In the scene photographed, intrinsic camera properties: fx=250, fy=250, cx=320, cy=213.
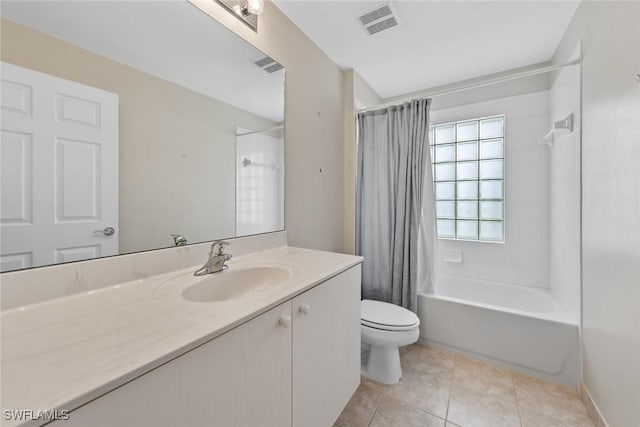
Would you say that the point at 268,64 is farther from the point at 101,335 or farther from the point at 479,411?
the point at 479,411

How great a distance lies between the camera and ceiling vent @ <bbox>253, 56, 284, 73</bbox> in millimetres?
1432

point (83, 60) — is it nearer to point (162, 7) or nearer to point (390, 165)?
point (162, 7)

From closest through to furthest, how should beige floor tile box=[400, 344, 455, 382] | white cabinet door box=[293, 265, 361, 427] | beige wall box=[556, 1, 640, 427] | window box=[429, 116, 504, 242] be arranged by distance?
white cabinet door box=[293, 265, 361, 427], beige wall box=[556, 1, 640, 427], beige floor tile box=[400, 344, 455, 382], window box=[429, 116, 504, 242]

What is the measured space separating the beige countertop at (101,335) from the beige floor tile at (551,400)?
5.17 feet

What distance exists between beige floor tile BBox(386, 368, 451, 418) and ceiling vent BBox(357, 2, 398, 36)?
2340 mm

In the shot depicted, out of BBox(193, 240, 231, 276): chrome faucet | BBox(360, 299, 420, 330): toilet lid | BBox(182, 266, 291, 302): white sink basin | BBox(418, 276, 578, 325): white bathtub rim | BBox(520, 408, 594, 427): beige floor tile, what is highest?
BBox(193, 240, 231, 276): chrome faucet

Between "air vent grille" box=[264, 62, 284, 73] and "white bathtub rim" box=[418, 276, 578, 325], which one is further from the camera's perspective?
"white bathtub rim" box=[418, 276, 578, 325]

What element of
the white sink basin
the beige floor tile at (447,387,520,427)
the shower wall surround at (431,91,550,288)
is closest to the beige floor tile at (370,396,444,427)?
the beige floor tile at (447,387,520,427)

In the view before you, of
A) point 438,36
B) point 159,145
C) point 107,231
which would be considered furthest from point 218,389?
point 438,36

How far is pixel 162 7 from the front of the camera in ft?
3.36

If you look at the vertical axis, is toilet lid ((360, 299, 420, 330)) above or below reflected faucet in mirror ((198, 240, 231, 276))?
below

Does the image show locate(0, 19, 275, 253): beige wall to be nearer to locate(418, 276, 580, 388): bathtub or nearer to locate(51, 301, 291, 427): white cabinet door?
locate(51, 301, 291, 427): white cabinet door

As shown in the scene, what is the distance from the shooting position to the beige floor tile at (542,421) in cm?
129

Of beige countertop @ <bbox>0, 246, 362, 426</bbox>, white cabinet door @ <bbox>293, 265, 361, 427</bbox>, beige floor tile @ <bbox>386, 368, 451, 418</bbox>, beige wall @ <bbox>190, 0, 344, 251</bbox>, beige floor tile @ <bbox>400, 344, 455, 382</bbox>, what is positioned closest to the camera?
beige countertop @ <bbox>0, 246, 362, 426</bbox>
